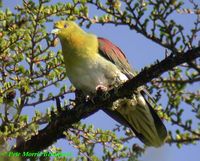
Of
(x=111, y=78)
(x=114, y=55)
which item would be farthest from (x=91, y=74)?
(x=114, y=55)

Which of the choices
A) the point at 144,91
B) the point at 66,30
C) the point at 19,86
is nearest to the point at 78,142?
the point at 19,86

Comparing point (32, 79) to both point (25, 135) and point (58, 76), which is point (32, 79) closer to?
point (58, 76)

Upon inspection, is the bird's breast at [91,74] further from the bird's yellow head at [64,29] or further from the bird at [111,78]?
the bird's yellow head at [64,29]

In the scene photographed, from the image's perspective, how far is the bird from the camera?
489cm

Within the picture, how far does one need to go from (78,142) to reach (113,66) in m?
1.25

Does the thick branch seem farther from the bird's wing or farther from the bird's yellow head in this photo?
the bird's yellow head

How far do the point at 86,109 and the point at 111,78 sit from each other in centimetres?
103

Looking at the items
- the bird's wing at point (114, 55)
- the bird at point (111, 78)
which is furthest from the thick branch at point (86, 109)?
the bird's wing at point (114, 55)

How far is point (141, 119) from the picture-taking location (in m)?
5.14

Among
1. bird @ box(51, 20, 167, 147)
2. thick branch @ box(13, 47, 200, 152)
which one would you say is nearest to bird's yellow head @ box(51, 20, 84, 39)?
bird @ box(51, 20, 167, 147)

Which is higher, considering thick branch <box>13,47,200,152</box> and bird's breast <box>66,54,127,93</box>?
bird's breast <box>66,54,127,93</box>

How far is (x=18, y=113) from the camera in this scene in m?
4.13

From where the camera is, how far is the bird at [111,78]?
4895mm

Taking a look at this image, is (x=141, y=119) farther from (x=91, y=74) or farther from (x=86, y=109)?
(x=86, y=109)
